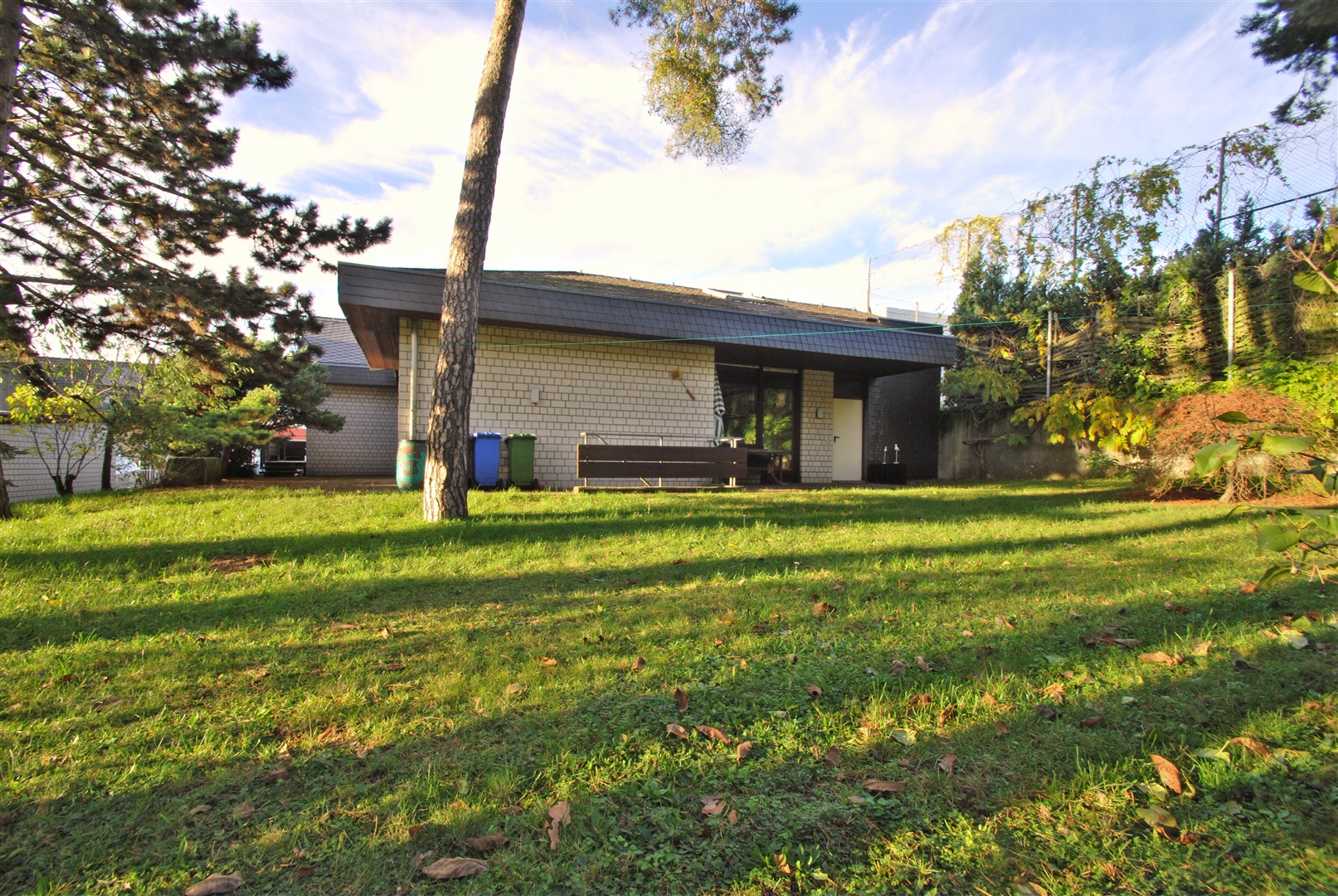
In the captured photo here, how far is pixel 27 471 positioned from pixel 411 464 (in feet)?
22.0

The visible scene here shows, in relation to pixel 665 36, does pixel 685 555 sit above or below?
below

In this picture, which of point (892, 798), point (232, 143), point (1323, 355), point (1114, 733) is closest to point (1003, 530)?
point (1114, 733)

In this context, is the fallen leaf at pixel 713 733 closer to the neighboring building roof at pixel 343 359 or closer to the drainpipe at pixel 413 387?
the drainpipe at pixel 413 387

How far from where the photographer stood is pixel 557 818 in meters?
1.88

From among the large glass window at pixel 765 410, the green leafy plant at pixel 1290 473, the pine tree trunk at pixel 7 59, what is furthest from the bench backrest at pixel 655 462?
the green leafy plant at pixel 1290 473

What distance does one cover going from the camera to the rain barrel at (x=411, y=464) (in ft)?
Result: 32.4

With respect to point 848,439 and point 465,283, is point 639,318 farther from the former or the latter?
point 848,439

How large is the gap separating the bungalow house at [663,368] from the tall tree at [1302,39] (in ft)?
25.0

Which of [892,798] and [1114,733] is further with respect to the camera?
[1114,733]

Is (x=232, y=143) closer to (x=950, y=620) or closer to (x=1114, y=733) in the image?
(x=950, y=620)

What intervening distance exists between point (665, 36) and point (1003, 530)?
838cm

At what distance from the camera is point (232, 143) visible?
850 cm

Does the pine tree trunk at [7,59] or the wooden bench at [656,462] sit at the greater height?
the pine tree trunk at [7,59]

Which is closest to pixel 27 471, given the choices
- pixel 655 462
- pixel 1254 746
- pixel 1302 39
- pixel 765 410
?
pixel 655 462
